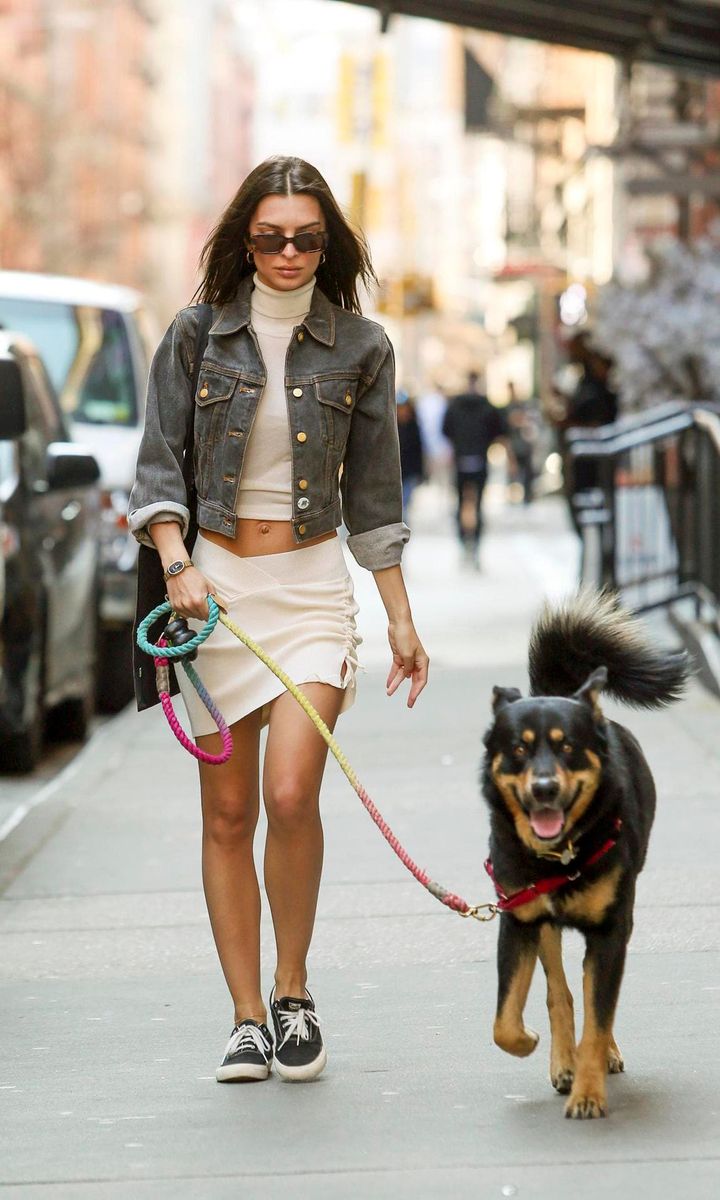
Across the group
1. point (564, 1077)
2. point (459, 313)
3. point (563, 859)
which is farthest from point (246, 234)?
point (459, 313)

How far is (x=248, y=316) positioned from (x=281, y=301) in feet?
0.27

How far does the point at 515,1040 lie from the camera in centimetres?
458

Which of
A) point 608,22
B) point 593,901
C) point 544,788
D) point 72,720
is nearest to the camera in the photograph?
point 544,788

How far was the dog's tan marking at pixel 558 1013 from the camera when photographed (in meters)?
4.68

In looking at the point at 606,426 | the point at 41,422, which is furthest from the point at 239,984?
the point at 606,426

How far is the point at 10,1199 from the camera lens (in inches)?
164

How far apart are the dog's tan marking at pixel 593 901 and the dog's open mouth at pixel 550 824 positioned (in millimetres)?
230

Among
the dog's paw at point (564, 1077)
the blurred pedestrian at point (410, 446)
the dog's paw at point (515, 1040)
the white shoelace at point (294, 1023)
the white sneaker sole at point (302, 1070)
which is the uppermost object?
the dog's paw at point (515, 1040)

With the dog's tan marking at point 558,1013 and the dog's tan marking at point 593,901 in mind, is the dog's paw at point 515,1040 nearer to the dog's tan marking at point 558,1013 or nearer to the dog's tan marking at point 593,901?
the dog's tan marking at point 558,1013

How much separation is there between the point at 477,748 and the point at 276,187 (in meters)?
5.49

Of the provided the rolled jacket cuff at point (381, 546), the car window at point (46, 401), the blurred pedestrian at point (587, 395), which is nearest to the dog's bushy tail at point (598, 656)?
the rolled jacket cuff at point (381, 546)

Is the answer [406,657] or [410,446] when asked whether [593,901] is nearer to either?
[406,657]

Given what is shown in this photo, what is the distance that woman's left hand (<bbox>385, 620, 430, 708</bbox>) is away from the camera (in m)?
5.04

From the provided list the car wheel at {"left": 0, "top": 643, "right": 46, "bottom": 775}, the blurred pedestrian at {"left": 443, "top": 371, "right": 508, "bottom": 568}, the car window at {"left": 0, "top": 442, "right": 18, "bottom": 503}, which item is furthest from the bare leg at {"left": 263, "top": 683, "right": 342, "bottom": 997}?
the blurred pedestrian at {"left": 443, "top": 371, "right": 508, "bottom": 568}
